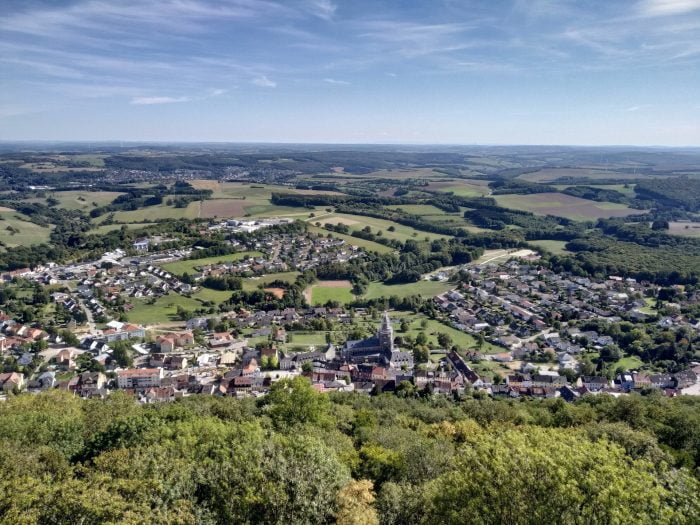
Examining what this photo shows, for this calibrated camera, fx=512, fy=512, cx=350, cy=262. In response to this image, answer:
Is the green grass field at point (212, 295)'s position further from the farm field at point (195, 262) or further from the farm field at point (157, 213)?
the farm field at point (157, 213)

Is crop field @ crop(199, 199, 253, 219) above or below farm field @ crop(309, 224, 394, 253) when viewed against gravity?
above

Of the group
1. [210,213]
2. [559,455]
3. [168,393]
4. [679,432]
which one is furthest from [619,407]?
[210,213]

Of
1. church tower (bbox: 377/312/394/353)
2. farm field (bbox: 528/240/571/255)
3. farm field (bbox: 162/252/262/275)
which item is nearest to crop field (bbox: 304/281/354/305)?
church tower (bbox: 377/312/394/353)

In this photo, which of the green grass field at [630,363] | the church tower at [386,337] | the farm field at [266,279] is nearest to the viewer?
the green grass field at [630,363]

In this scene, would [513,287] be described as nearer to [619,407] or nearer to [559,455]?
[619,407]

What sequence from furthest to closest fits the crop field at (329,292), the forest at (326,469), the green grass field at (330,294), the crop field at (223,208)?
1. the crop field at (223,208)
2. the crop field at (329,292)
3. the green grass field at (330,294)
4. the forest at (326,469)

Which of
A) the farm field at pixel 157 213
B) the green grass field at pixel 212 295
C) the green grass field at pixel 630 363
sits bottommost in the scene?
the green grass field at pixel 630 363

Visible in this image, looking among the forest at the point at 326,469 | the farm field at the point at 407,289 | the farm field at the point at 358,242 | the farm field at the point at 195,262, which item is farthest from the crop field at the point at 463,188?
the forest at the point at 326,469

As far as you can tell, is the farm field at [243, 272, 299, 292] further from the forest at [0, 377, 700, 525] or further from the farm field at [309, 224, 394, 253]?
the forest at [0, 377, 700, 525]
